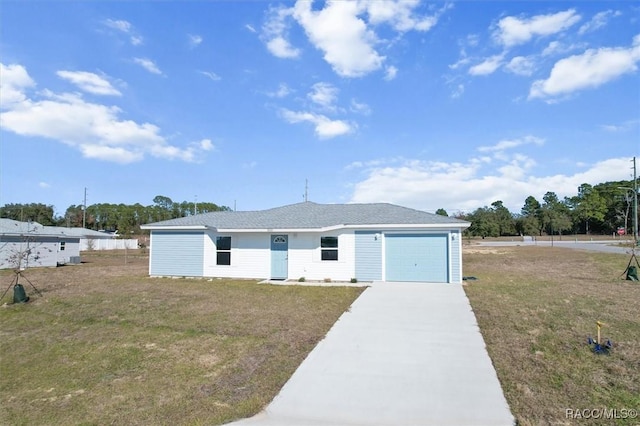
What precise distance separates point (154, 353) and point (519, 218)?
88.0 metres

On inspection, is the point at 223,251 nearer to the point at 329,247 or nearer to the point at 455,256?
the point at 329,247

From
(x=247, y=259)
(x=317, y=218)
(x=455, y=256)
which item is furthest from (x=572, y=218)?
(x=247, y=259)

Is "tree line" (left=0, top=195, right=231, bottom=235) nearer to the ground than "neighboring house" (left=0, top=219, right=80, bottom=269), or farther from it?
farther from it

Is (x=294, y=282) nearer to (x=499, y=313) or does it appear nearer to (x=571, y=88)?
(x=499, y=313)

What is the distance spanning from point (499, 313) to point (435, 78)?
32.7ft

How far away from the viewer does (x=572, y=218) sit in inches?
3029

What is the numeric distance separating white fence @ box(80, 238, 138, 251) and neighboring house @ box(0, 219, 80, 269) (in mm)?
14779

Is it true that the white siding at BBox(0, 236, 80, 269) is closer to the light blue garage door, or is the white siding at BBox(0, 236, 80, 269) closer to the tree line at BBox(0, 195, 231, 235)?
the light blue garage door

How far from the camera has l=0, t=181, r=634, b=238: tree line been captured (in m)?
67.6

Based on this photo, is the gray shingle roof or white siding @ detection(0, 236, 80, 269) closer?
the gray shingle roof

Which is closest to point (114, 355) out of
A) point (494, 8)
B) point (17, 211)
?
point (494, 8)

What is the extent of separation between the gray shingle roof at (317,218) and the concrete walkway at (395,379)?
651cm

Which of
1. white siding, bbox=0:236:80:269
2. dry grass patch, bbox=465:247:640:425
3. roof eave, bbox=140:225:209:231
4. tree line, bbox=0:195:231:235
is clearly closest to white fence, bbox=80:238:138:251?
white siding, bbox=0:236:80:269

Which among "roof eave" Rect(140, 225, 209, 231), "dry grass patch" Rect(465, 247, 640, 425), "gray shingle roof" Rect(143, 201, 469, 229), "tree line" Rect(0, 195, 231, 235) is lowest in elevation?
"dry grass patch" Rect(465, 247, 640, 425)
